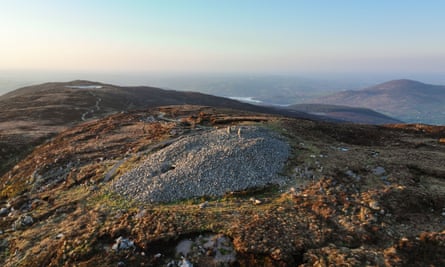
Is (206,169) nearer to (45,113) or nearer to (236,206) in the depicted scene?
(236,206)

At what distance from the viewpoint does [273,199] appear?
2134 centimetres

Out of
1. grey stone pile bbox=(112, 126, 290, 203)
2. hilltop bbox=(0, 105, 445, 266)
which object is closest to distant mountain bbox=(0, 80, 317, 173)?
hilltop bbox=(0, 105, 445, 266)

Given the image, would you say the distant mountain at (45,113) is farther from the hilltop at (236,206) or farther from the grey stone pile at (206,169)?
the grey stone pile at (206,169)

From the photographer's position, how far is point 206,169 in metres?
25.1

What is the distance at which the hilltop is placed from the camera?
608 inches

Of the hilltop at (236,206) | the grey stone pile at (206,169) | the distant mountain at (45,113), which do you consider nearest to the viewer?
the hilltop at (236,206)

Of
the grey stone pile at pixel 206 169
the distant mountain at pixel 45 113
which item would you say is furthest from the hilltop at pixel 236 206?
the distant mountain at pixel 45 113

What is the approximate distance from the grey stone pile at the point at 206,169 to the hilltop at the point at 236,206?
144mm

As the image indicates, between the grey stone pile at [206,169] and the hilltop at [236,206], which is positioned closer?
the hilltop at [236,206]

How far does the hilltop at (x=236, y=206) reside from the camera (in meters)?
15.4

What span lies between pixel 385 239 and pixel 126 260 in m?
14.2

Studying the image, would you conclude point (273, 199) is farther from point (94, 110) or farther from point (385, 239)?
point (94, 110)

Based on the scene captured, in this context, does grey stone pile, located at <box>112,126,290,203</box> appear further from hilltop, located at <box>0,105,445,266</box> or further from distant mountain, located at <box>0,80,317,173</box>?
distant mountain, located at <box>0,80,317,173</box>

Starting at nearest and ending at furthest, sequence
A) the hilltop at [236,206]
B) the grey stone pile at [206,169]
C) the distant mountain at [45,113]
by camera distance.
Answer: the hilltop at [236,206]
the grey stone pile at [206,169]
the distant mountain at [45,113]
